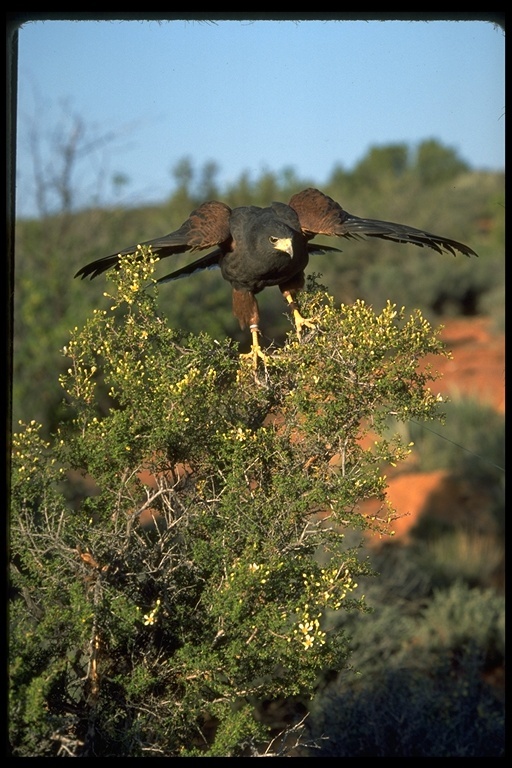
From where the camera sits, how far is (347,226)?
16.3 feet

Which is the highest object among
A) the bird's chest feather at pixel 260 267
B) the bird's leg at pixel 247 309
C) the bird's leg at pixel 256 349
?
the bird's chest feather at pixel 260 267

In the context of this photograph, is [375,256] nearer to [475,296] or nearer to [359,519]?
[475,296]

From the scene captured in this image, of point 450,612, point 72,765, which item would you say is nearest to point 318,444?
point 72,765

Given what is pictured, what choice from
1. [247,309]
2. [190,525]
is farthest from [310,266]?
[190,525]

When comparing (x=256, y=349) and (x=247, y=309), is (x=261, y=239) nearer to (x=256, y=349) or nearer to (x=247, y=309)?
(x=247, y=309)

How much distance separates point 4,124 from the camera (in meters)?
3.52

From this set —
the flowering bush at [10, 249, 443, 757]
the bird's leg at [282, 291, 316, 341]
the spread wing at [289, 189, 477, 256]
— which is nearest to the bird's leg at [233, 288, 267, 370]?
the bird's leg at [282, 291, 316, 341]

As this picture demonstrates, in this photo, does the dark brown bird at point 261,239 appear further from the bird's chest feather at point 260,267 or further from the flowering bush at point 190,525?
the flowering bush at point 190,525

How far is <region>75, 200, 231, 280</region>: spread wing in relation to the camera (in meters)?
4.78

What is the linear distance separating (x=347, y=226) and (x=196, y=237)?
78cm

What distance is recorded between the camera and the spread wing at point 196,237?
4781 millimetres

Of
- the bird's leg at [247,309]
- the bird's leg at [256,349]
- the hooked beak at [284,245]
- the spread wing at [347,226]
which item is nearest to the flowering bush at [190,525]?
the bird's leg at [256,349]

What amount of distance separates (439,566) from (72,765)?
29.1ft

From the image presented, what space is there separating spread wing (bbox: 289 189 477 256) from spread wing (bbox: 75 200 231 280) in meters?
0.43
